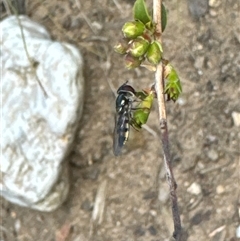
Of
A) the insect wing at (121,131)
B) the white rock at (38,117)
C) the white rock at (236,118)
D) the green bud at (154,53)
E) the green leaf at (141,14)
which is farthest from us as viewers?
the white rock at (38,117)

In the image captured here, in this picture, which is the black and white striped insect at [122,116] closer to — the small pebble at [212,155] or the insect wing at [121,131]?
the insect wing at [121,131]

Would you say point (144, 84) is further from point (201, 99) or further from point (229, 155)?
point (229, 155)

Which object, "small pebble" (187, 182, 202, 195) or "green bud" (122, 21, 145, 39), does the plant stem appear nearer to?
"green bud" (122, 21, 145, 39)

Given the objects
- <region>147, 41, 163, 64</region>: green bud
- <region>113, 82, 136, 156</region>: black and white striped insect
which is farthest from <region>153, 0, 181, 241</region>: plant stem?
<region>113, 82, 136, 156</region>: black and white striped insect

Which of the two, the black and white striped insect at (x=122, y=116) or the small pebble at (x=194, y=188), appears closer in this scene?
the black and white striped insect at (x=122, y=116)

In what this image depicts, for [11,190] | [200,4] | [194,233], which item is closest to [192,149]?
[194,233]

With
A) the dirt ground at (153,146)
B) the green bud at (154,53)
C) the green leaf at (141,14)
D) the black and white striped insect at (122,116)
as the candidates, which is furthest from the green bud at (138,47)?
the dirt ground at (153,146)

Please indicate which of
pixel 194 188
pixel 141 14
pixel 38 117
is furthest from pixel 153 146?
pixel 141 14

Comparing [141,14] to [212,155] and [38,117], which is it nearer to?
[212,155]
